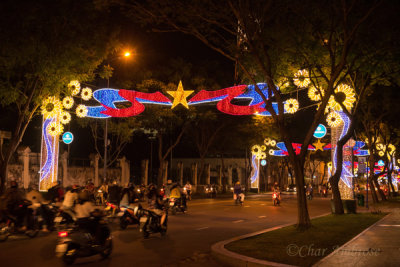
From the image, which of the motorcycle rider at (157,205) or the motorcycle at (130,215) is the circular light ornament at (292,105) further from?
the motorcycle at (130,215)

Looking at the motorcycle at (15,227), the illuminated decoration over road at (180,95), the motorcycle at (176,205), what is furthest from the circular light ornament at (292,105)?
the motorcycle at (15,227)

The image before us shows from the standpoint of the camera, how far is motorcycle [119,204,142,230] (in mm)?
15719

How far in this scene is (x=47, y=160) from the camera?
79.6ft

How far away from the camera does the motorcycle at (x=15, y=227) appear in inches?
500

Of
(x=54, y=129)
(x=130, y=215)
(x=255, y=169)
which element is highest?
(x=54, y=129)

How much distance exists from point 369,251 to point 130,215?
326 inches

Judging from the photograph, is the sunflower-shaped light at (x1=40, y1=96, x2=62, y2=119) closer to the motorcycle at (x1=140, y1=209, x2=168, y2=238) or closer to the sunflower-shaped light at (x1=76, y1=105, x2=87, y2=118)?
the sunflower-shaped light at (x1=76, y1=105, x2=87, y2=118)

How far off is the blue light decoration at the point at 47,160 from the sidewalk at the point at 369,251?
54.4ft

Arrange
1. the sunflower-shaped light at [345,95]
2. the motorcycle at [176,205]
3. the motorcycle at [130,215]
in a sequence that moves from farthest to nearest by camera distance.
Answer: the motorcycle at [176,205], the sunflower-shaped light at [345,95], the motorcycle at [130,215]

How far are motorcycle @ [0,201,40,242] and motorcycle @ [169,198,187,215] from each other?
9278 mm

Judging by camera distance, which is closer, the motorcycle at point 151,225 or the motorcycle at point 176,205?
the motorcycle at point 151,225

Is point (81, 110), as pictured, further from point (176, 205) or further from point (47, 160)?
point (176, 205)

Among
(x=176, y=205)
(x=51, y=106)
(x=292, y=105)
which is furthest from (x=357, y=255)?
(x=51, y=106)

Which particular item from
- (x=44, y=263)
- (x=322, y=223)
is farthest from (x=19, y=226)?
(x=322, y=223)
